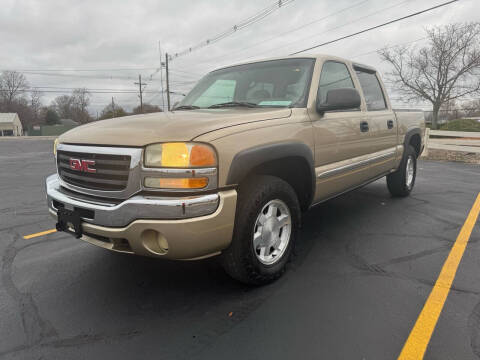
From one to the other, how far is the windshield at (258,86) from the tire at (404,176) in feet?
9.25

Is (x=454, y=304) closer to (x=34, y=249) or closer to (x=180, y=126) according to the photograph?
(x=180, y=126)

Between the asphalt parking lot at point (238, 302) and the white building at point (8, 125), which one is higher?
the white building at point (8, 125)

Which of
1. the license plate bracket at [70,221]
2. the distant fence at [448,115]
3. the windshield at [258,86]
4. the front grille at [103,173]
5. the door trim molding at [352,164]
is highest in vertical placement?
the distant fence at [448,115]

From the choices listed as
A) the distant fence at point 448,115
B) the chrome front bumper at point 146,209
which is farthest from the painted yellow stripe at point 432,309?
the distant fence at point 448,115

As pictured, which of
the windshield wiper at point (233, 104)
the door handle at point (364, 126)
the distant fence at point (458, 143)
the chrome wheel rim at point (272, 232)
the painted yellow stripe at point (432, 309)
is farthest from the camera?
the distant fence at point (458, 143)

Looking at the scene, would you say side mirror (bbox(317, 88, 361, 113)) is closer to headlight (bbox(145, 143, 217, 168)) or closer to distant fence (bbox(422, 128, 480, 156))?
headlight (bbox(145, 143, 217, 168))

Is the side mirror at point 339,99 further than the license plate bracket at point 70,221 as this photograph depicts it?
Yes

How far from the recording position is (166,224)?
6.57 feet

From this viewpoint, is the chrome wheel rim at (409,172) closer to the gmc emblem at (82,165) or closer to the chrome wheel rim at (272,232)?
the chrome wheel rim at (272,232)

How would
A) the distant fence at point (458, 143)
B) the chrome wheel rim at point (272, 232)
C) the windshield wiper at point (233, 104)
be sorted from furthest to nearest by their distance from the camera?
the distant fence at point (458, 143), the windshield wiper at point (233, 104), the chrome wheel rim at point (272, 232)

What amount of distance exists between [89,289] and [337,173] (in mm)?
2488

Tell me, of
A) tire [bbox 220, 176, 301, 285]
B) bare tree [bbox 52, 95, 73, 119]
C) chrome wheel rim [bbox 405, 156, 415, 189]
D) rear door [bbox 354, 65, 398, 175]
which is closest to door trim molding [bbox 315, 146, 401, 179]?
rear door [bbox 354, 65, 398, 175]

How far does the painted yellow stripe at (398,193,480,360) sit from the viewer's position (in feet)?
6.33

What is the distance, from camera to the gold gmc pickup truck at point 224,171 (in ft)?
6.77
